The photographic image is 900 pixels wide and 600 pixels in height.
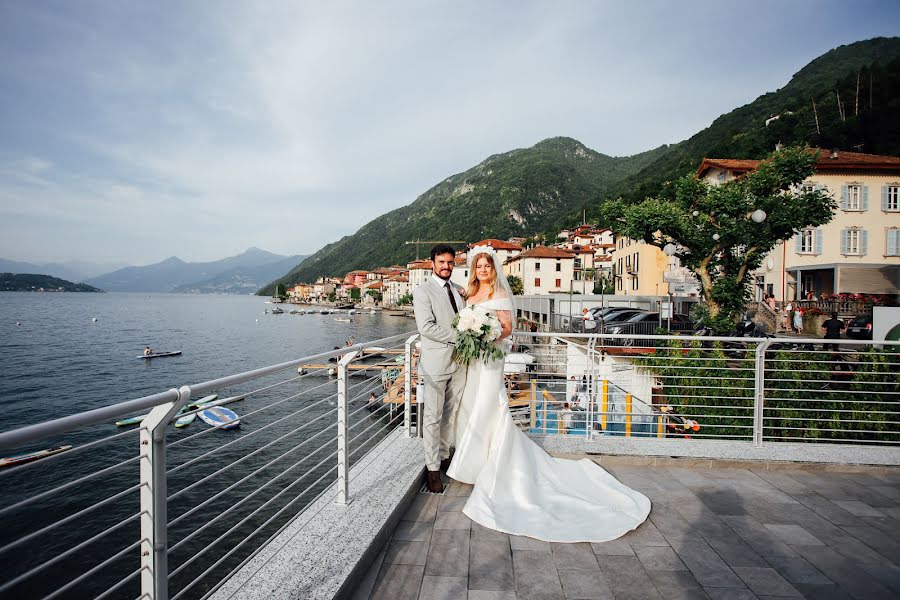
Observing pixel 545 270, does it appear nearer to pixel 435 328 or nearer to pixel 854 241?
pixel 854 241

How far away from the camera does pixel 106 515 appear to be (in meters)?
12.9

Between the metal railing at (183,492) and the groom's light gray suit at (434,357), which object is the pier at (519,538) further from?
the groom's light gray suit at (434,357)

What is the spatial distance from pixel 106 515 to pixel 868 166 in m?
38.6

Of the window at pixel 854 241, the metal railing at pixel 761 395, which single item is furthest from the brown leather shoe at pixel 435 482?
the window at pixel 854 241

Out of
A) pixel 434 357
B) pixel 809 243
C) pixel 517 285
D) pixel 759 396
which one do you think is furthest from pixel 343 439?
pixel 517 285

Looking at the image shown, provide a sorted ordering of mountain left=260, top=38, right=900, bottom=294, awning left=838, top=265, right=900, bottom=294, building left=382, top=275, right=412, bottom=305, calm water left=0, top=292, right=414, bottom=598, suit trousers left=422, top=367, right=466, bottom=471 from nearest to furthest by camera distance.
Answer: suit trousers left=422, top=367, right=466, bottom=471 → calm water left=0, top=292, right=414, bottom=598 → awning left=838, top=265, right=900, bottom=294 → mountain left=260, top=38, right=900, bottom=294 → building left=382, top=275, right=412, bottom=305

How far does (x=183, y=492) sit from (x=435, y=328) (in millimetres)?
2134

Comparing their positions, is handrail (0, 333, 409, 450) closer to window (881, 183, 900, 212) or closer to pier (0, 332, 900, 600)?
pier (0, 332, 900, 600)

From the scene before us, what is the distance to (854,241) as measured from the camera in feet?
90.5

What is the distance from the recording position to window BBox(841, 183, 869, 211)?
27703 mm

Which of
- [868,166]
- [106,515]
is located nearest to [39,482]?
[106,515]

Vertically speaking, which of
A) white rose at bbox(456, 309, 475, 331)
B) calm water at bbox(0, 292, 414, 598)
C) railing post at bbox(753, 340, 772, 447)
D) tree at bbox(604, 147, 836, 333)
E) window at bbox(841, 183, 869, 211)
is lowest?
calm water at bbox(0, 292, 414, 598)

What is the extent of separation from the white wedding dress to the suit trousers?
0.08 metres

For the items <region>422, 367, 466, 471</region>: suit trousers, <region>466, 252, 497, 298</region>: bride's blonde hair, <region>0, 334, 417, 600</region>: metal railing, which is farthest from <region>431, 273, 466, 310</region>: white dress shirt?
<region>0, 334, 417, 600</region>: metal railing
